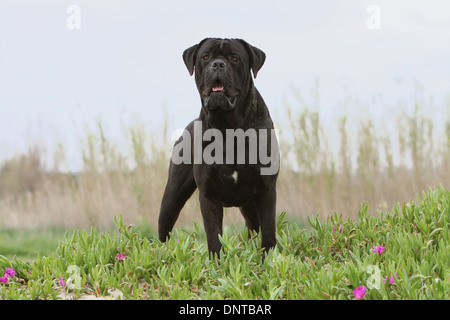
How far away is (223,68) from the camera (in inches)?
157

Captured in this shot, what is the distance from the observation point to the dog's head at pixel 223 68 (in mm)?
4016

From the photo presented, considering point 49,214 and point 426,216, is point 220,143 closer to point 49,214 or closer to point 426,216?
point 426,216

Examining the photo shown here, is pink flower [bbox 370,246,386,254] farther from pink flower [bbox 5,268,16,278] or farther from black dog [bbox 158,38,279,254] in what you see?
pink flower [bbox 5,268,16,278]

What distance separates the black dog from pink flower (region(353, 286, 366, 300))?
3.13 feet

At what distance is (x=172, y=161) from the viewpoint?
16.5 ft

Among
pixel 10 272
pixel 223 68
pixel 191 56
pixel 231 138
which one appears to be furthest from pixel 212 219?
pixel 10 272

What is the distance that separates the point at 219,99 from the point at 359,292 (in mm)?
1695

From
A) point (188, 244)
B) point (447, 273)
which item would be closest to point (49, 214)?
point (188, 244)

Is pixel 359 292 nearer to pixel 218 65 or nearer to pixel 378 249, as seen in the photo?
pixel 378 249

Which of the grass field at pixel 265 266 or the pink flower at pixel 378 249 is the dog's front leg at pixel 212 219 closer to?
the grass field at pixel 265 266

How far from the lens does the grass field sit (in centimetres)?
373

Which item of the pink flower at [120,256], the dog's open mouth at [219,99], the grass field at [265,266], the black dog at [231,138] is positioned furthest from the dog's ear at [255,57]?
the pink flower at [120,256]

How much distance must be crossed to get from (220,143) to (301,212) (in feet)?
11.2

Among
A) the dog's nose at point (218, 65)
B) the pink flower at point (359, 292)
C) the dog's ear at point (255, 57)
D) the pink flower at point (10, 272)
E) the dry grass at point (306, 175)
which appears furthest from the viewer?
the dry grass at point (306, 175)
